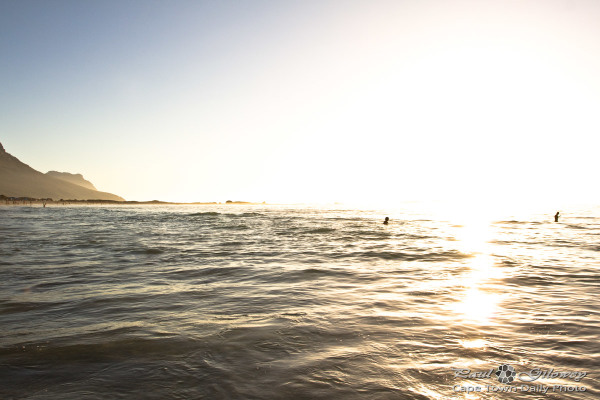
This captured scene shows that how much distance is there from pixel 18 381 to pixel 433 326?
18.6ft

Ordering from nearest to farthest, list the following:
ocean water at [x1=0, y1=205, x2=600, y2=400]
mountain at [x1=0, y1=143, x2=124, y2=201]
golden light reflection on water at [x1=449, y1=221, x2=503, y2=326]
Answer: ocean water at [x1=0, y1=205, x2=600, y2=400] < golden light reflection on water at [x1=449, y1=221, x2=503, y2=326] < mountain at [x1=0, y1=143, x2=124, y2=201]

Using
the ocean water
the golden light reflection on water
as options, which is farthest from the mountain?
the golden light reflection on water

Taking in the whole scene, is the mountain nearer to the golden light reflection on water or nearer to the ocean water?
the ocean water

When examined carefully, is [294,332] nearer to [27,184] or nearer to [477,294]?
[477,294]

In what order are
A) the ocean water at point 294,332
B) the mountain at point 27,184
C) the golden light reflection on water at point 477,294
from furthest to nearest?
the mountain at point 27,184 → the golden light reflection on water at point 477,294 → the ocean water at point 294,332

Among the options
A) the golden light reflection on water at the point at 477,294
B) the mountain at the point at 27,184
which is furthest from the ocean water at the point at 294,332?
the mountain at the point at 27,184

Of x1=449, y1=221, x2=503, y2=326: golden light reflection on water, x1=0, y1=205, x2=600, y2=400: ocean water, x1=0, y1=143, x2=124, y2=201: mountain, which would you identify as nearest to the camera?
x1=0, y1=205, x2=600, y2=400: ocean water

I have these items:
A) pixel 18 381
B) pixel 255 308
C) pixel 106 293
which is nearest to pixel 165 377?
pixel 18 381

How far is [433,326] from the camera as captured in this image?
5426mm

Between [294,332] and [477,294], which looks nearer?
[294,332]

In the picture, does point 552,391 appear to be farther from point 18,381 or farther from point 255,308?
point 18,381

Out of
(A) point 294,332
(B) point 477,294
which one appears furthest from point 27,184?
(B) point 477,294

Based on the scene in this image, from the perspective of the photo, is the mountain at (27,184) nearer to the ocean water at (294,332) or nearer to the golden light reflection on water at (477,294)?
the ocean water at (294,332)

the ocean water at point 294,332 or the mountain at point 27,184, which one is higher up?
the mountain at point 27,184
